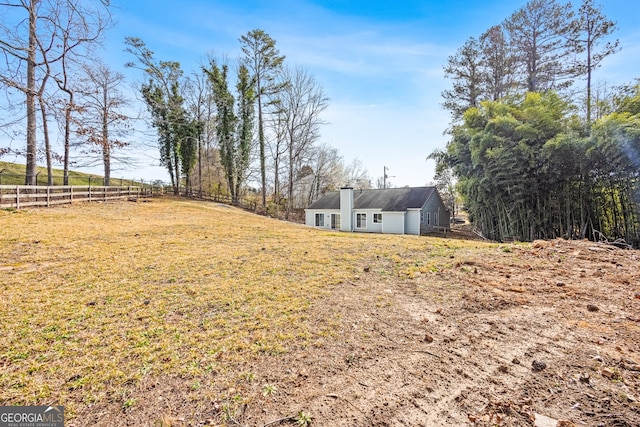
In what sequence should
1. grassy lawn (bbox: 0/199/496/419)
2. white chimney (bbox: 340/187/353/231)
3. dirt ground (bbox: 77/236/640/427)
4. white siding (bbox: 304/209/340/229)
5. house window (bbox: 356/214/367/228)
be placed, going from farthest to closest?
white siding (bbox: 304/209/340/229)
white chimney (bbox: 340/187/353/231)
house window (bbox: 356/214/367/228)
grassy lawn (bbox: 0/199/496/419)
dirt ground (bbox: 77/236/640/427)

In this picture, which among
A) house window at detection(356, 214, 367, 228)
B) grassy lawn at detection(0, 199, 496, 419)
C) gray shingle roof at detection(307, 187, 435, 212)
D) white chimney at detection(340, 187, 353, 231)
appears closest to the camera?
grassy lawn at detection(0, 199, 496, 419)

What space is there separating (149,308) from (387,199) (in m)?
18.9

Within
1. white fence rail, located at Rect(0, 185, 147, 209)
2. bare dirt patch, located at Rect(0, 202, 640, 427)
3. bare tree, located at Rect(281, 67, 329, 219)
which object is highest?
bare tree, located at Rect(281, 67, 329, 219)

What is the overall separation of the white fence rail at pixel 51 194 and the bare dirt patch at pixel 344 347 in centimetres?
718

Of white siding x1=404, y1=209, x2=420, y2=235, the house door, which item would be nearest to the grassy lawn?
white siding x1=404, y1=209, x2=420, y2=235

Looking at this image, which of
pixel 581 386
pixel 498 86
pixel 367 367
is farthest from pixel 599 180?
pixel 367 367

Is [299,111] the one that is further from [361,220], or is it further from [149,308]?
[149,308]

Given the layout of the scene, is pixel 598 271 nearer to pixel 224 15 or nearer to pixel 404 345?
pixel 404 345

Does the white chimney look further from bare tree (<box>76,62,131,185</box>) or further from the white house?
bare tree (<box>76,62,131,185</box>)

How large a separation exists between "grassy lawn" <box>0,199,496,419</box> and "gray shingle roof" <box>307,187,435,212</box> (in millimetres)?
12860

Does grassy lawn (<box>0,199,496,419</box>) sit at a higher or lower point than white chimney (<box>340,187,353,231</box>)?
lower

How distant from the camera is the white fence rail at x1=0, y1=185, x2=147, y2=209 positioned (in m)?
9.77

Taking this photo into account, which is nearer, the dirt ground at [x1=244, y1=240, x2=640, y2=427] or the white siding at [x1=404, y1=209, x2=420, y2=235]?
the dirt ground at [x1=244, y1=240, x2=640, y2=427]

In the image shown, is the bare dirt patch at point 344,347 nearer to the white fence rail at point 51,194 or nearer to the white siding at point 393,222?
the white fence rail at point 51,194
